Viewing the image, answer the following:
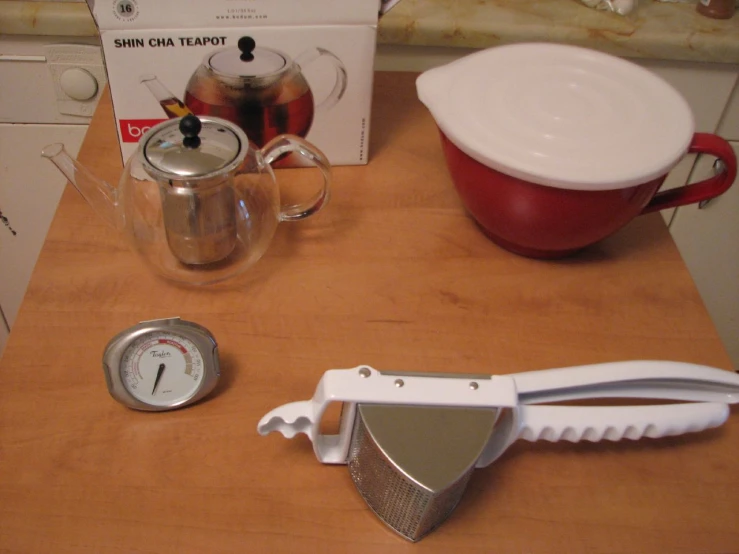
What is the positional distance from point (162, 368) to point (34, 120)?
0.61 meters

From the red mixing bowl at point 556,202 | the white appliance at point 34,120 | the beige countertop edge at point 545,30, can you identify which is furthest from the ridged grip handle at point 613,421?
the white appliance at point 34,120

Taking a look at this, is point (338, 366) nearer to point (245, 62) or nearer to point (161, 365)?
point (161, 365)

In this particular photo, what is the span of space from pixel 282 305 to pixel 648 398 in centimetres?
28

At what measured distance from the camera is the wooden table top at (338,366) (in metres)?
0.42

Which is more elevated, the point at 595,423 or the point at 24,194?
the point at 595,423

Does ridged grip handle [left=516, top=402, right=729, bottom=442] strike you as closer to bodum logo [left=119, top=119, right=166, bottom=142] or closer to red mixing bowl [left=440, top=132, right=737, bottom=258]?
red mixing bowl [left=440, top=132, right=737, bottom=258]

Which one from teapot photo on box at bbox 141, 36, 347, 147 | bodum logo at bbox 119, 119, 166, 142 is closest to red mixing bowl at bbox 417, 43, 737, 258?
teapot photo on box at bbox 141, 36, 347, 147

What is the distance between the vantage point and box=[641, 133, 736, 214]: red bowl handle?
0.53 metres

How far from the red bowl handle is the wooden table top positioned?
61mm

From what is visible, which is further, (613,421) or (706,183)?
(706,183)

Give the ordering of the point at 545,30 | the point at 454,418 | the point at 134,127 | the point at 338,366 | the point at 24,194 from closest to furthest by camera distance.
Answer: the point at 454,418 → the point at 338,366 → the point at 134,127 → the point at 545,30 → the point at 24,194

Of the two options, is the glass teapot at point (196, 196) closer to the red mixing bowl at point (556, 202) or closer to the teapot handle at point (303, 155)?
the teapot handle at point (303, 155)

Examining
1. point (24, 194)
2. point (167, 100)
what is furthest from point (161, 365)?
point (24, 194)

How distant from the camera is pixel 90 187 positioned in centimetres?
55
